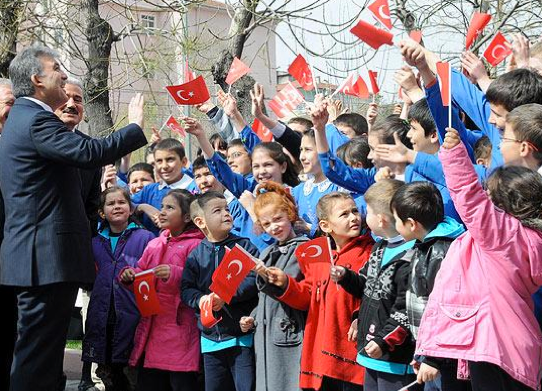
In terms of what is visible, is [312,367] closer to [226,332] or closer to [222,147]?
[226,332]

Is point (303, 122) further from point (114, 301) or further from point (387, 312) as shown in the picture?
point (387, 312)

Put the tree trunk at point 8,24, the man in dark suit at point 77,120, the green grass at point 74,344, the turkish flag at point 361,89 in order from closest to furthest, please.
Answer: the man in dark suit at point 77,120 → the turkish flag at point 361,89 → the green grass at point 74,344 → the tree trunk at point 8,24

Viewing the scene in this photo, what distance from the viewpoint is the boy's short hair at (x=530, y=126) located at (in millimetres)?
3999

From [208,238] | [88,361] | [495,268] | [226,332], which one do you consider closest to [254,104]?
[208,238]

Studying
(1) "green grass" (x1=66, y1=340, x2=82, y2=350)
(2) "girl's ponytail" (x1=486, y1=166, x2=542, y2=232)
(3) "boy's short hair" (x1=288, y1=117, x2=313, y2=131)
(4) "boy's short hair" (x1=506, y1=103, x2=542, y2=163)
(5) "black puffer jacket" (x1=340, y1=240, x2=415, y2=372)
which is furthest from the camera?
(1) "green grass" (x1=66, y1=340, x2=82, y2=350)

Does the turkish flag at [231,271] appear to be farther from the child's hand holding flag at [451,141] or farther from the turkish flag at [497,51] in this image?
the turkish flag at [497,51]

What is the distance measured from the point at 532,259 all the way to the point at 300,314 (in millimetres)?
1920

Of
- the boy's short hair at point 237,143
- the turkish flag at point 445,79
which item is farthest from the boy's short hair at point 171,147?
the turkish flag at point 445,79

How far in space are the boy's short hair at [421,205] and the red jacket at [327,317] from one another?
0.76 meters

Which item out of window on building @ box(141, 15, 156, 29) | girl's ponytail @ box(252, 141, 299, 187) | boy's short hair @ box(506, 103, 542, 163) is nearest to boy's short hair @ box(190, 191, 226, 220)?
girl's ponytail @ box(252, 141, 299, 187)

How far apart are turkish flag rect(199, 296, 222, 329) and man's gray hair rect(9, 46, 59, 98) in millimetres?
1640

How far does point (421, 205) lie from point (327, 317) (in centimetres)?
100

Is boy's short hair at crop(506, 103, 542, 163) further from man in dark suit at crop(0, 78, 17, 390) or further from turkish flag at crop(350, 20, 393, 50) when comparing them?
man in dark suit at crop(0, 78, 17, 390)

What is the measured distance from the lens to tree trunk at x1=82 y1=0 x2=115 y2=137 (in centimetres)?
1044
